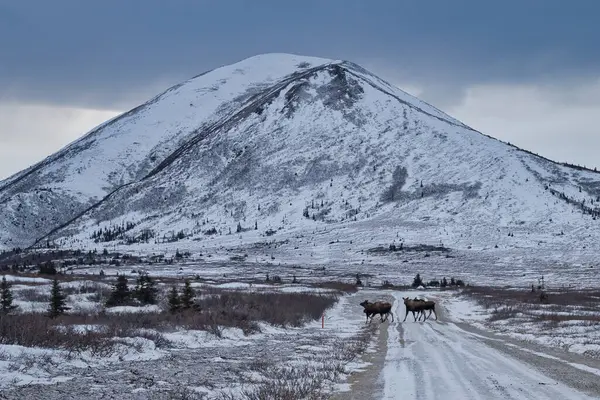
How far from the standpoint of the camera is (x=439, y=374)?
16219mm

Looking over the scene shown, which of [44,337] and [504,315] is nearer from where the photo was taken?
[44,337]

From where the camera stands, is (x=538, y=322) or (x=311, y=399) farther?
(x=538, y=322)

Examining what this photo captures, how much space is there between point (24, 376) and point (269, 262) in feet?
461

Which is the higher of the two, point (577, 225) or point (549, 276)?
point (577, 225)

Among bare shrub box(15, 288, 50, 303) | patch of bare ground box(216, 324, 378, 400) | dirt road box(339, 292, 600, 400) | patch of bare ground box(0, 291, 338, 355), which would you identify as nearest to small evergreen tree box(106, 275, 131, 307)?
patch of bare ground box(0, 291, 338, 355)

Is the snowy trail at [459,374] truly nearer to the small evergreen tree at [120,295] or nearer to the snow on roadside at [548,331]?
the snow on roadside at [548,331]

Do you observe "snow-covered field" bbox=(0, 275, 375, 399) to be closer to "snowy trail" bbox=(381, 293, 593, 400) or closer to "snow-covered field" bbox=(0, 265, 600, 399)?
"snow-covered field" bbox=(0, 265, 600, 399)

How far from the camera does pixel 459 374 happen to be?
16266 mm

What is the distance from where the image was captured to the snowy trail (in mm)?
13391

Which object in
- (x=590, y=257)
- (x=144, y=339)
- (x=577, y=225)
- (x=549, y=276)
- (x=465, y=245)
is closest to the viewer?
(x=144, y=339)

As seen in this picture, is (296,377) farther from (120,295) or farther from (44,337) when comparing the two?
(120,295)

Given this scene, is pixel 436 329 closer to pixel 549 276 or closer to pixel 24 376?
pixel 24 376

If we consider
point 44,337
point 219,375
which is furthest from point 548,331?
point 44,337

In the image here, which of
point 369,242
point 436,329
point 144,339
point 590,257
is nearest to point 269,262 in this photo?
point 369,242
